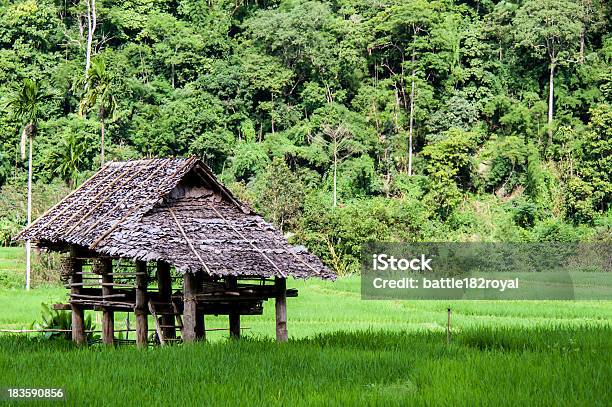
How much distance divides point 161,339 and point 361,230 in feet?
67.1

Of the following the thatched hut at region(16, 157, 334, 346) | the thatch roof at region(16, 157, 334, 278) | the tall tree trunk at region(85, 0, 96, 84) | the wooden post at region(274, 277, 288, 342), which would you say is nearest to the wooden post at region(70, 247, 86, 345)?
the thatched hut at region(16, 157, 334, 346)

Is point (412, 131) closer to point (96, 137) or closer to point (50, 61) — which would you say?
point (96, 137)

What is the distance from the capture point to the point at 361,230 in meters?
33.2

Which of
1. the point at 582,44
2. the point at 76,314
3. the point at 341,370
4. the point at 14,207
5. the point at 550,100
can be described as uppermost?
the point at 582,44

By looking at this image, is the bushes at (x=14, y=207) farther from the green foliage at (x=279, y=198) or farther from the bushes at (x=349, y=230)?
the bushes at (x=349, y=230)

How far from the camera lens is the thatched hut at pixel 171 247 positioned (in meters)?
12.6

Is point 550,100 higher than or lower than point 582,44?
lower

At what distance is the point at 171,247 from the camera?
12633 millimetres

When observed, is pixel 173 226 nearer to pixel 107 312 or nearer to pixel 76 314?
pixel 107 312

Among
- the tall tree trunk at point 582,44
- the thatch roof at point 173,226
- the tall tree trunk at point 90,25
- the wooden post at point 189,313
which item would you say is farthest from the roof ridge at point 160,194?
the tall tree trunk at point 582,44

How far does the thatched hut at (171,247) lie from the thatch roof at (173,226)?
0.02 metres

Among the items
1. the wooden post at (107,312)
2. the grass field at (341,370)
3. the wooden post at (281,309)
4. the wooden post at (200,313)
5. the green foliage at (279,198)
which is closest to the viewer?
the grass field at (341,370)

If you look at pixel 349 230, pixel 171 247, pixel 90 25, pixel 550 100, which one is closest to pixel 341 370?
pixel 171 247

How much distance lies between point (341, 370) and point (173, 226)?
429 centimetres
